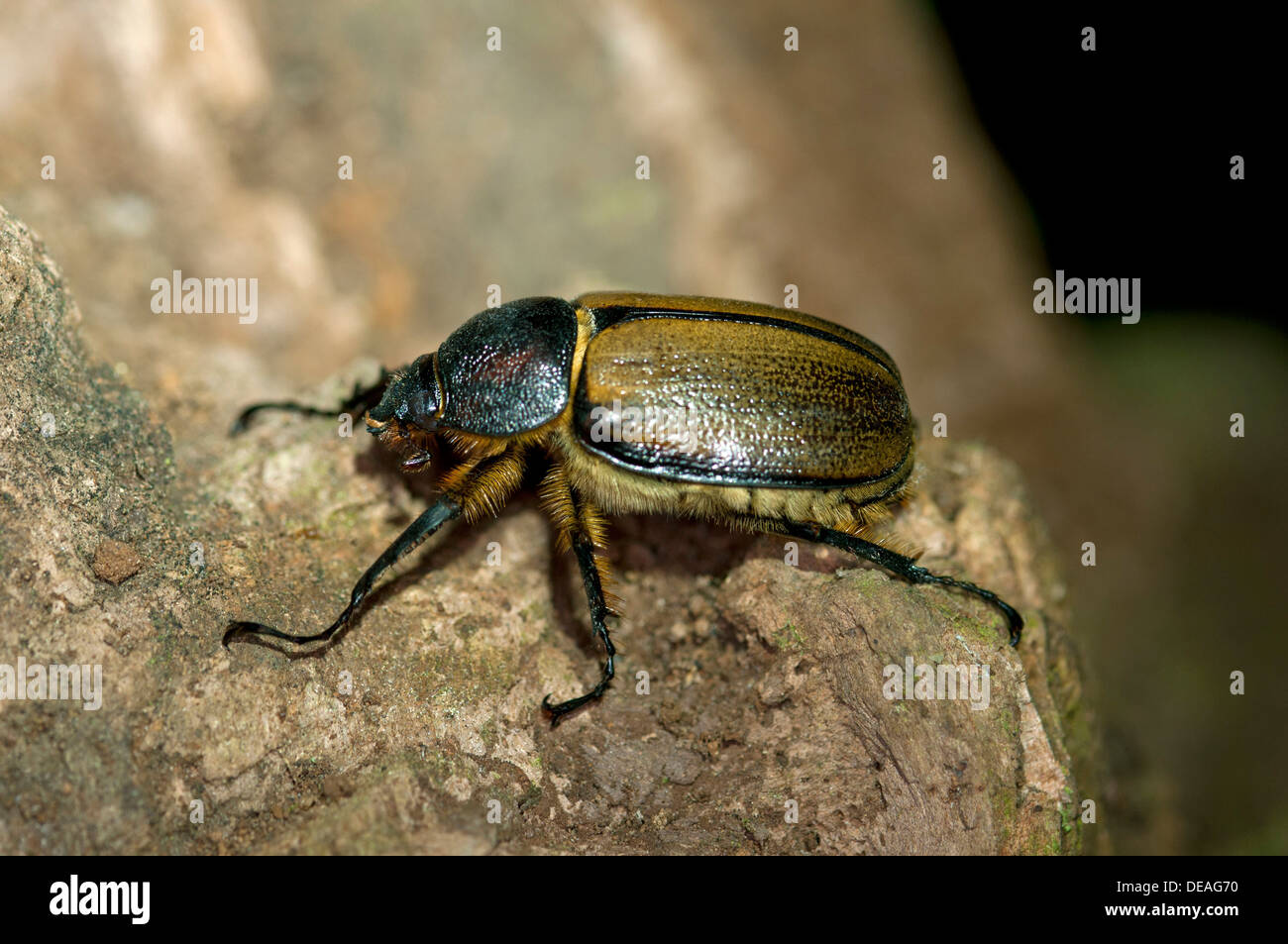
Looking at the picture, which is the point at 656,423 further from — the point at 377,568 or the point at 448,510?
the point at 377,568

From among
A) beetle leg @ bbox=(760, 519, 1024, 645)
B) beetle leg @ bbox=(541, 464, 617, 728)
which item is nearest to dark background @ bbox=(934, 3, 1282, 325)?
beetle leg @ bbox=(760, 519, 1024, 645)

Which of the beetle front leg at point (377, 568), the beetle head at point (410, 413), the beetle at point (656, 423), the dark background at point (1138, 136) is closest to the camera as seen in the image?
the beetle front leg at point (377, 568)

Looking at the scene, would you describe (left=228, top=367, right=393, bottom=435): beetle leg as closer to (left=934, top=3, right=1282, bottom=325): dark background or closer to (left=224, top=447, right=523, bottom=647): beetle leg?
(left=224, top=447, right=523, bottom=647): beetle leg

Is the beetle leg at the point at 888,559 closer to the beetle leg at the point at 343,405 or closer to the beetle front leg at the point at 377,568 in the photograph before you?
the beetle front leg at the point at 377,568

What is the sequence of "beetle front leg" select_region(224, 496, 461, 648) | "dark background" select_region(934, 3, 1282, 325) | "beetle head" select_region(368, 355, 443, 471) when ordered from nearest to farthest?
"beetle front leg" select_region(224, 496, 461, 648)
"beetle head" select_region(368, 355, 443, 471)
"dark background" select_region(934, 3, 1282, 325)

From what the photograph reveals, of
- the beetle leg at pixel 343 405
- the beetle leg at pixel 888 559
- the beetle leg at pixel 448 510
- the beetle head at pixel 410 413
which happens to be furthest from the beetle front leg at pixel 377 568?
the beetle leg at pixel 888 559

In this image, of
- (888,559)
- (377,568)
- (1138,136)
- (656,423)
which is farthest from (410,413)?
(1138,136)

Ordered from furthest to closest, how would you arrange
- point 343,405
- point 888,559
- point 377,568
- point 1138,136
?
point 1138,136 → point 343,405 → point 888,559 → point 377,568
